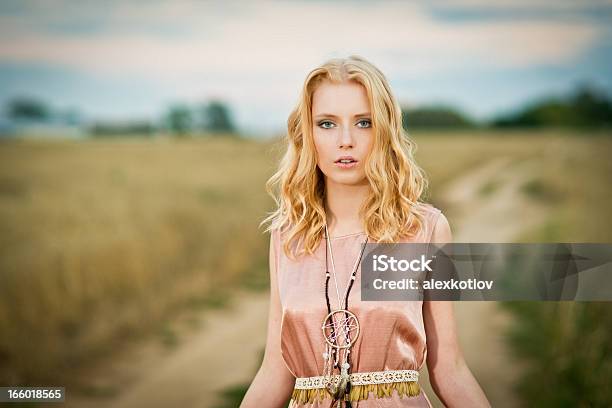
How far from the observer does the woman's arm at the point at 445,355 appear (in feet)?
4.85

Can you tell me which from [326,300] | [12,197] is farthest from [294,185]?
[12,197]

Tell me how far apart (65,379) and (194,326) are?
4.01 feet

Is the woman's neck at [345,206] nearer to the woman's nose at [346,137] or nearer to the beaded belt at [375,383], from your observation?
the woman's nose at [346,137]

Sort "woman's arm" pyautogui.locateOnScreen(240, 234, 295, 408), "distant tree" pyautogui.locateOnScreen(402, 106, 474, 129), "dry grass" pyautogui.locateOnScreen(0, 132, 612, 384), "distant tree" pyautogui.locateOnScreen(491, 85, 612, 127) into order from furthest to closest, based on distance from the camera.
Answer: "distant tree" pyautogui.locateOnScreen(402, 106, 474, 129) → "distant tree" pyautogui.locateOnScreen(491, 85, 612, 127) → "dry grass" pyautogui.locateOnScreen(0, 132, 612, 384) → "woman's arm" pyautogui.locateOnScreen(240, 234, 295, 408)

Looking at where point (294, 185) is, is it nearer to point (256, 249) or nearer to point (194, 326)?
point (194, 326)

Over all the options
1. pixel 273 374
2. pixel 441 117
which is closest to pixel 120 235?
pixel 273 374

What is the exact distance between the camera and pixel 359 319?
1.46 meters

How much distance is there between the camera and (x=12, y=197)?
7.64 m

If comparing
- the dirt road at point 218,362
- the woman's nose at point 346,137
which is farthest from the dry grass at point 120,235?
the woman's nose at point 346,137

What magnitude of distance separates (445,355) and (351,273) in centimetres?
25

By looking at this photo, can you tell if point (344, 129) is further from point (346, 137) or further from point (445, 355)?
point (445, 355)

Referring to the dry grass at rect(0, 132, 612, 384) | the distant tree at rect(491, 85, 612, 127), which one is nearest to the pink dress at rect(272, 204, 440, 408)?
the dry grass at rect(0, 132, 612, 384)

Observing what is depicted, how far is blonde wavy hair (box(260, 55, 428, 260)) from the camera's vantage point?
1497 mm

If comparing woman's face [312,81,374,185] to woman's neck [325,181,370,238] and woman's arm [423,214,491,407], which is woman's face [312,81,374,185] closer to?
woman's neck [325,181,370,238]
